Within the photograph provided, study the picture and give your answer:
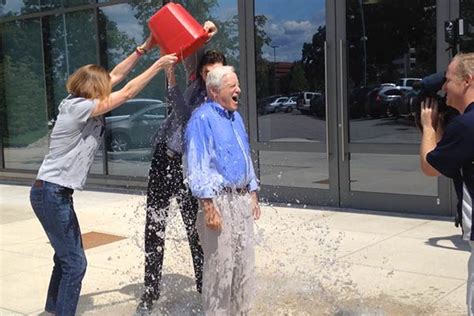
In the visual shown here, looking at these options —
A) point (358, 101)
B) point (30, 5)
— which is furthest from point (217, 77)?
point (30, 5)

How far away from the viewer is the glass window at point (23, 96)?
36.5ft

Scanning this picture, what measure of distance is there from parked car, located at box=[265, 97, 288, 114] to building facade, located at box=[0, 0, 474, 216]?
13 millimetres

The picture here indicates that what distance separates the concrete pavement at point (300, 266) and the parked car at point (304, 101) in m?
1.26

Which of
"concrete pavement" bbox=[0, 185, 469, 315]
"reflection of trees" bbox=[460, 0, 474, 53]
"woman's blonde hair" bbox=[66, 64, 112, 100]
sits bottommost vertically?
"concrete pavement" bbox=[0, 185, 469, 315]

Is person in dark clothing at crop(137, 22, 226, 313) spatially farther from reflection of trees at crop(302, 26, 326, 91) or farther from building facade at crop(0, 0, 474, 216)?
reflection of trees at crop(302, 26, 326, 91)

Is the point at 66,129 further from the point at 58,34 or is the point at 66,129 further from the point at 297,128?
the point at 58,34

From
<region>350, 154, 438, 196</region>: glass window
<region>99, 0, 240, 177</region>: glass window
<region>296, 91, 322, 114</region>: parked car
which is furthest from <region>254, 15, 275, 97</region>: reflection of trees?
<region>350, 154, 438, 196</region>: glass window

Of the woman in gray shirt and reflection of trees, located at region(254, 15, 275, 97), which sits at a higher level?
reflection of trees, located at region(254, 15, 275, 97)

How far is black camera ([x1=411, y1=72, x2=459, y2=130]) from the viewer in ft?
9.37

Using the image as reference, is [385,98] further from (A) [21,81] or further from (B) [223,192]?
(A) [21,81]

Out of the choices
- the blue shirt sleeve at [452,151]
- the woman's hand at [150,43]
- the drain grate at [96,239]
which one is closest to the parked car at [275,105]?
the drain grate at [96,239]

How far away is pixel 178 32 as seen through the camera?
3727 millimetres

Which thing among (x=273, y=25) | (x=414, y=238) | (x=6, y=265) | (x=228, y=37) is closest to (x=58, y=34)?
(x=228, y=37)

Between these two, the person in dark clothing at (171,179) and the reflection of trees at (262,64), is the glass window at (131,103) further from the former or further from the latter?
the person in dark clothing at (171,179)
